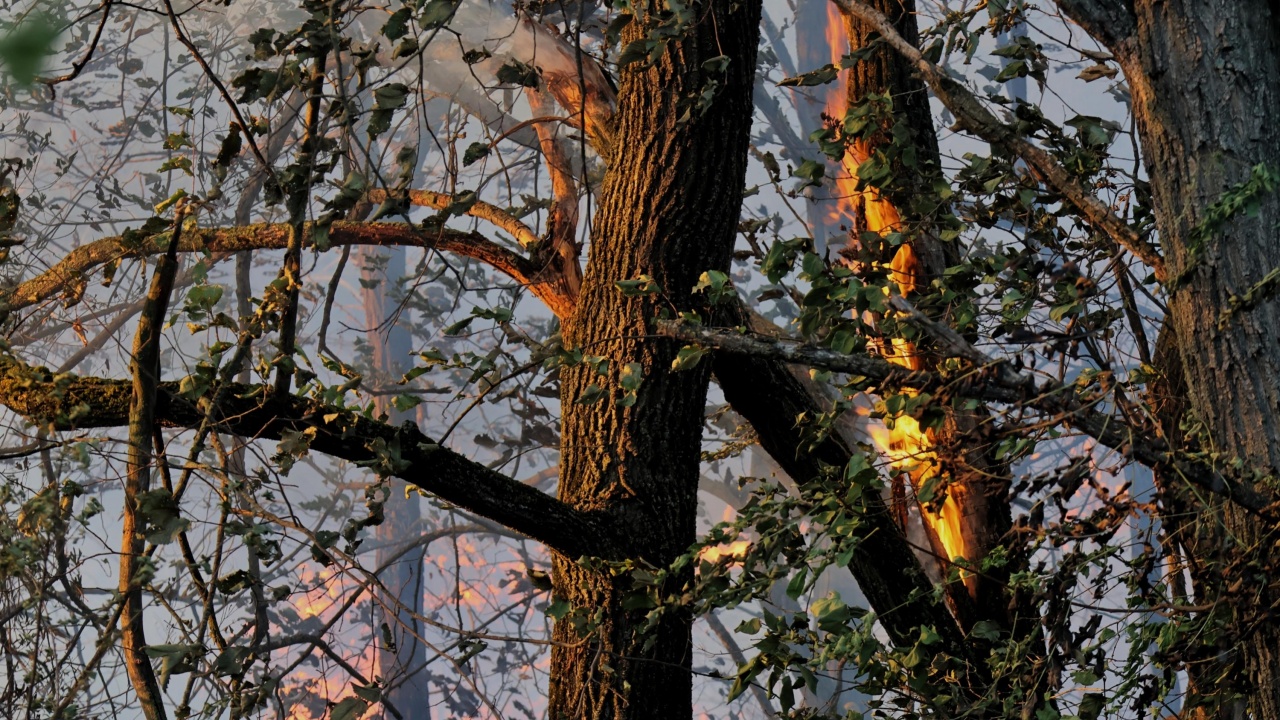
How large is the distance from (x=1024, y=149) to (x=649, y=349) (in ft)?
2.82

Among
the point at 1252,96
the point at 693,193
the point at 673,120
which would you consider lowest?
the point at 1252,96

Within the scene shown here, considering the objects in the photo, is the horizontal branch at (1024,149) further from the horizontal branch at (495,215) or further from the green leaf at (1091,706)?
the horizontal branch at (495,215)

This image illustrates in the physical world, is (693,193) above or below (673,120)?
below

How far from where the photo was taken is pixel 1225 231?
1.72 m

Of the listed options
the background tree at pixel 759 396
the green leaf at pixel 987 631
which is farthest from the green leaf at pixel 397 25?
the green leaf at pixel 987 631

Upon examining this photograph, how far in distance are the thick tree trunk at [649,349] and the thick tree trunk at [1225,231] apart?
833mm

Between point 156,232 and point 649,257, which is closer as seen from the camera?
point 156,232

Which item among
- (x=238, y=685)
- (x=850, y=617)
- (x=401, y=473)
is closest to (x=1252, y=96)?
(x=850, y=617)

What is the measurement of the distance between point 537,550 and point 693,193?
10.3 meters

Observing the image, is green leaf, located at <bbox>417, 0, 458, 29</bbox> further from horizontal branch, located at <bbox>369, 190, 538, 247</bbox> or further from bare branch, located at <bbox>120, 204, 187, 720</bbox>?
horizontal branch, located at <bbox>369, 190, 538, 247</bbox>

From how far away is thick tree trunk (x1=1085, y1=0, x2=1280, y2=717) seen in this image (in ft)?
5.56

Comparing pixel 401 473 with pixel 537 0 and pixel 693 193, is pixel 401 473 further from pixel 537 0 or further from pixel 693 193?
pixel 537 0

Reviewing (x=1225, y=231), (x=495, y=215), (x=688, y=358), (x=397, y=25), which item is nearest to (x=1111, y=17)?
(x=1225, y=231)

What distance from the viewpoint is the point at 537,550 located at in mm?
12375
